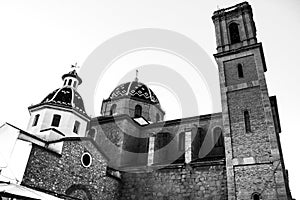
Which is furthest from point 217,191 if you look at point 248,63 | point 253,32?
point 253,32

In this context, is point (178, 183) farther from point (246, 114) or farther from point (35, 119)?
point (35, 119)

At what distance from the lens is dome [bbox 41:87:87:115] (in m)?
17.6

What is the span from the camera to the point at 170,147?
20.1 meters

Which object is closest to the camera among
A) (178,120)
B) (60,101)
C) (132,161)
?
(60,101)

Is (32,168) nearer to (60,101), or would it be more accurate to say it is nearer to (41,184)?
(41,184)

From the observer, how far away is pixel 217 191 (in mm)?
14180

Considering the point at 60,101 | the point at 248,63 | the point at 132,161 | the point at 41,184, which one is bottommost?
the point at 41,184

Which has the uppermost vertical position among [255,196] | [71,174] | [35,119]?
[35,119]

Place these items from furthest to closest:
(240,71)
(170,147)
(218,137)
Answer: (170,147)
(218,137)
(240,71)

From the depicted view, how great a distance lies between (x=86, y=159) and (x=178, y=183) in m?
5.82

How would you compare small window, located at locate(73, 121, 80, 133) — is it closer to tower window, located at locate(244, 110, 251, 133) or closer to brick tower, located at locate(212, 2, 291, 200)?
brick tower, located at locate(212, 2, 291, 200)

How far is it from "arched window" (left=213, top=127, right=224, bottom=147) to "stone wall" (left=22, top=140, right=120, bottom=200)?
7798 mm

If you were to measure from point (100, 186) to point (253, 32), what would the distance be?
49.0 feet

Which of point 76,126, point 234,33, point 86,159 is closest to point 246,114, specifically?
point 234,33
